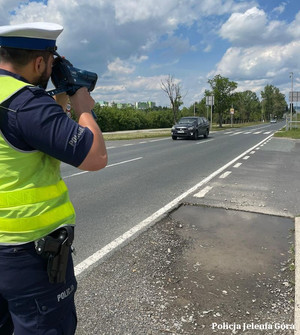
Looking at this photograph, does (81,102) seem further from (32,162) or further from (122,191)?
(122,191)

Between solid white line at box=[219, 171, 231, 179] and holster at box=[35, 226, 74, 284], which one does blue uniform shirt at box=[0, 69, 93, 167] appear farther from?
solid white line at box=[219, 171, 231, 179]

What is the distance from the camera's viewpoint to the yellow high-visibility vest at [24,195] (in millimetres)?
1337

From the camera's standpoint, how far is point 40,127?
4.13 feet

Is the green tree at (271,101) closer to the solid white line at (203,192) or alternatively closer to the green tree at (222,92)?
the green tree at (222,92)

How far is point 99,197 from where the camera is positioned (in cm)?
630

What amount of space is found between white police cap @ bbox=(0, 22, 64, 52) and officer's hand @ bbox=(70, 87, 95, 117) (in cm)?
24

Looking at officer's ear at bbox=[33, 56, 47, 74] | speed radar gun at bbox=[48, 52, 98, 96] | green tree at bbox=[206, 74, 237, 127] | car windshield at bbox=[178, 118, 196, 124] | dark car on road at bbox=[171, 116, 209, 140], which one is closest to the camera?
officer's ear at bbox=[33, 56, 47, 74]

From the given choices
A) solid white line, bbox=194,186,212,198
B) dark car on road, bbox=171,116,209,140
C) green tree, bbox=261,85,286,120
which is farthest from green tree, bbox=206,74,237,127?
green tree, bbox=261,85,286,120

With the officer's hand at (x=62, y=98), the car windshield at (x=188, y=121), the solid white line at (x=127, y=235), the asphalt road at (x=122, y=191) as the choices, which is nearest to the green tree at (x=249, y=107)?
the car windshield at (x=188, y=121)

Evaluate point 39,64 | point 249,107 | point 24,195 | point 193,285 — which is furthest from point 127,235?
point 249,107

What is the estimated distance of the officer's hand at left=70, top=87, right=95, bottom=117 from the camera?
1497mm

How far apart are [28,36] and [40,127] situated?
1.31 feet

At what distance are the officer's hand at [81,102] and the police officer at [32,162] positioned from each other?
0.06 meters

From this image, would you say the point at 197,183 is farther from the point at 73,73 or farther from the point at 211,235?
the point at 73,73
